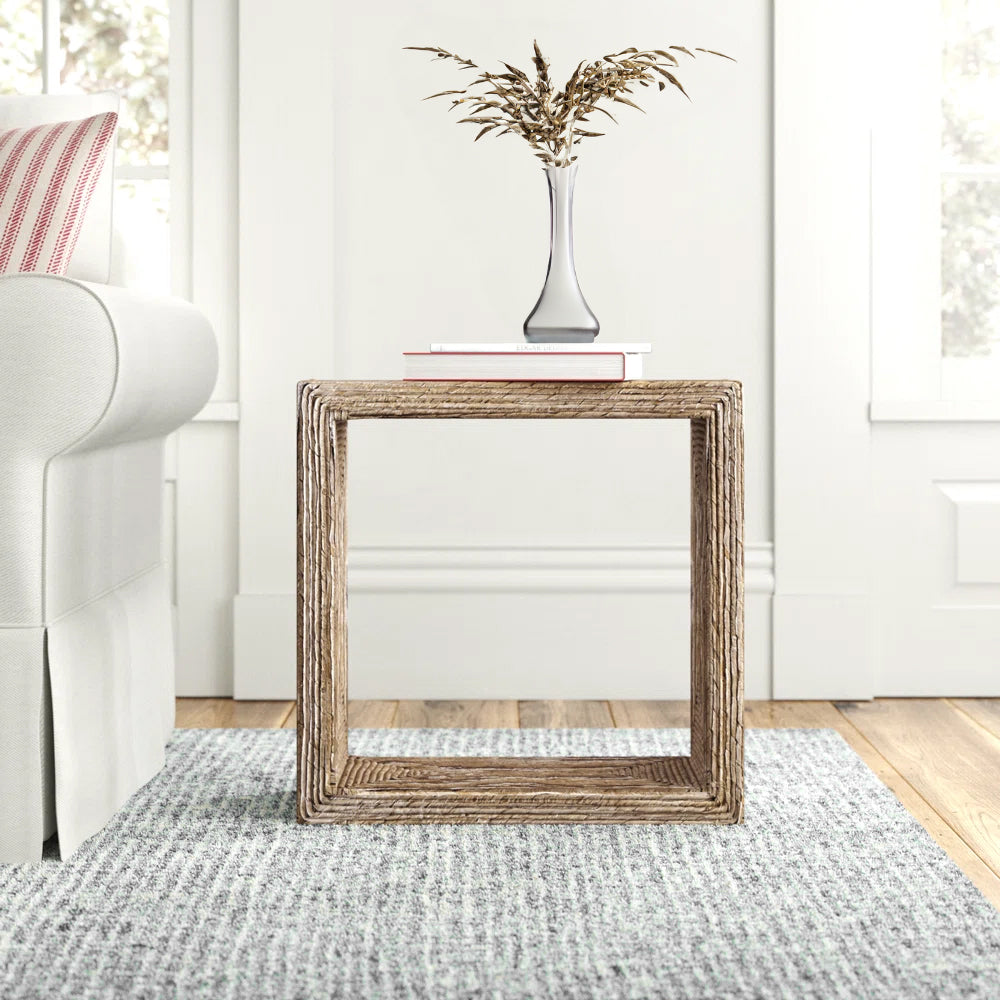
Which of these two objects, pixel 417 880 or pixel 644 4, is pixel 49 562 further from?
pixel 644 4

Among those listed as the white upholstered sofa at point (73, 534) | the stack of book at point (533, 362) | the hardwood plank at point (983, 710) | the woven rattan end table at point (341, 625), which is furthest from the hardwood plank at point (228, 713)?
the hardwood plank at point (983, 710)

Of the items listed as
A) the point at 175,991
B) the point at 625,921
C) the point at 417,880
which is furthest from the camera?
the point at 417,880

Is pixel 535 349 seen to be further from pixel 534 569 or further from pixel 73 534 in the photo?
pixel 534 569

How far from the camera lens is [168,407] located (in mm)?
1563

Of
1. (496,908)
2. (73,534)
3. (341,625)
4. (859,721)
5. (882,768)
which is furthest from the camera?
(859,721)

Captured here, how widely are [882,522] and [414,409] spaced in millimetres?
1104

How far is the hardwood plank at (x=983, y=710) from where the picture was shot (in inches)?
78.9

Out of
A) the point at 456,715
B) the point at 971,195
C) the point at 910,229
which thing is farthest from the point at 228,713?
the point at 971,195

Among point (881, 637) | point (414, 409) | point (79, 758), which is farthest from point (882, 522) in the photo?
point (79, 758)

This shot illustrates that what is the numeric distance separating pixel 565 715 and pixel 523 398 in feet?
2.65

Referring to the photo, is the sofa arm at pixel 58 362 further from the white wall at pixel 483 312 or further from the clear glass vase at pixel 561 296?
the white wall at pixel 483 312

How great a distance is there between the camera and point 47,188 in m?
1.56

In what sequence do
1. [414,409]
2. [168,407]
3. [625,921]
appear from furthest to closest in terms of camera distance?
[168,407], [414,409], [625,921]

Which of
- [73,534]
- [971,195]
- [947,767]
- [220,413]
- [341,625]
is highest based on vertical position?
[971,195]
